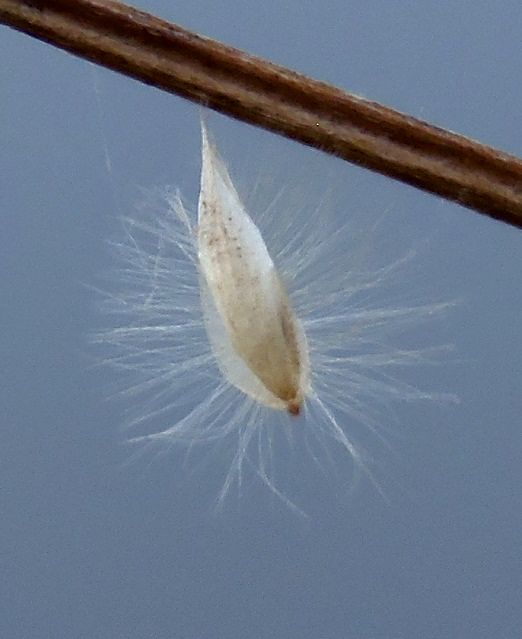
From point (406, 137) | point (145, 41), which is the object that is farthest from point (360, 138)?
point (145, 41)

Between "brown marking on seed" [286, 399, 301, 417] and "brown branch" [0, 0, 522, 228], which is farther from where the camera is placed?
"brown marking on seed" [286, 399, 301, 417]

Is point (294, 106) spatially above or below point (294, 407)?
above

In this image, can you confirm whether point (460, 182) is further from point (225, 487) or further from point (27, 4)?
point (225, 487)

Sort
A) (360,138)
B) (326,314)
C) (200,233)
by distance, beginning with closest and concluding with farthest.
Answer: (360,138)
(200,233)
(326,314)

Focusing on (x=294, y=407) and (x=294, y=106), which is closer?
(x=294, y=106)

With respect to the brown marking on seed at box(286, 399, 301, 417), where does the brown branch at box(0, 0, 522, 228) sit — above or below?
above

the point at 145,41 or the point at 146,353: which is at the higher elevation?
the point at 145,41

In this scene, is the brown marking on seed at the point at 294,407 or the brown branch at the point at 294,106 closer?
the brown branch at the point at 294,106

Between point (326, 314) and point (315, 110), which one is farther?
point (326, 314)
